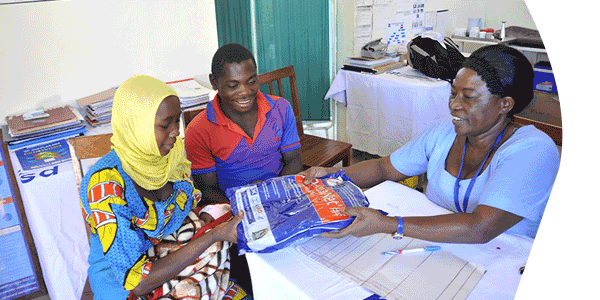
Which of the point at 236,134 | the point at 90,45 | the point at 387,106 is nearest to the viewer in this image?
the point at 236,134

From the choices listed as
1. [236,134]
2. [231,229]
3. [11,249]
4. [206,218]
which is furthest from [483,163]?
[11,249]

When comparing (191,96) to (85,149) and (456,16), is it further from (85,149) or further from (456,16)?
(456,16)

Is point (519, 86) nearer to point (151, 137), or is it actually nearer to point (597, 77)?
point (597, 77)

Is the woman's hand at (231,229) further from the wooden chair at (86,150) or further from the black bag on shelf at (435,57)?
the black bag on shelf at (435,57)

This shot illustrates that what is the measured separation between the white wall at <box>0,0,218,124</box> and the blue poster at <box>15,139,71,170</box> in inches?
14.3

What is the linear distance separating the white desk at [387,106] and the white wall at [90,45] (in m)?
1.44

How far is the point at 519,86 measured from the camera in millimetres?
1317

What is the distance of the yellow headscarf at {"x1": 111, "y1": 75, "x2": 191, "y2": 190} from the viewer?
134cm

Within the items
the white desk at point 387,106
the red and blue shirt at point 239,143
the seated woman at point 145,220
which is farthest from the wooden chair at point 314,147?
the seated woman at point 145,220

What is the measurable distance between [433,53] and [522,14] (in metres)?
2.89

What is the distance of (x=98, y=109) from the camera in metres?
2.32

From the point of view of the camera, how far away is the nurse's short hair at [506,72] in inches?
51.3

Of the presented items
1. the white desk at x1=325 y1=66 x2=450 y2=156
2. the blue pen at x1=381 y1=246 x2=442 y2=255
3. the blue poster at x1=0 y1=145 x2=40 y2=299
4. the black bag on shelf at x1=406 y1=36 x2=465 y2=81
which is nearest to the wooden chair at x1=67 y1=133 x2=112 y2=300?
the blue poster at x1=0 y1=145 x2=40 y2=299

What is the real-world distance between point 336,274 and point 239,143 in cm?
104
